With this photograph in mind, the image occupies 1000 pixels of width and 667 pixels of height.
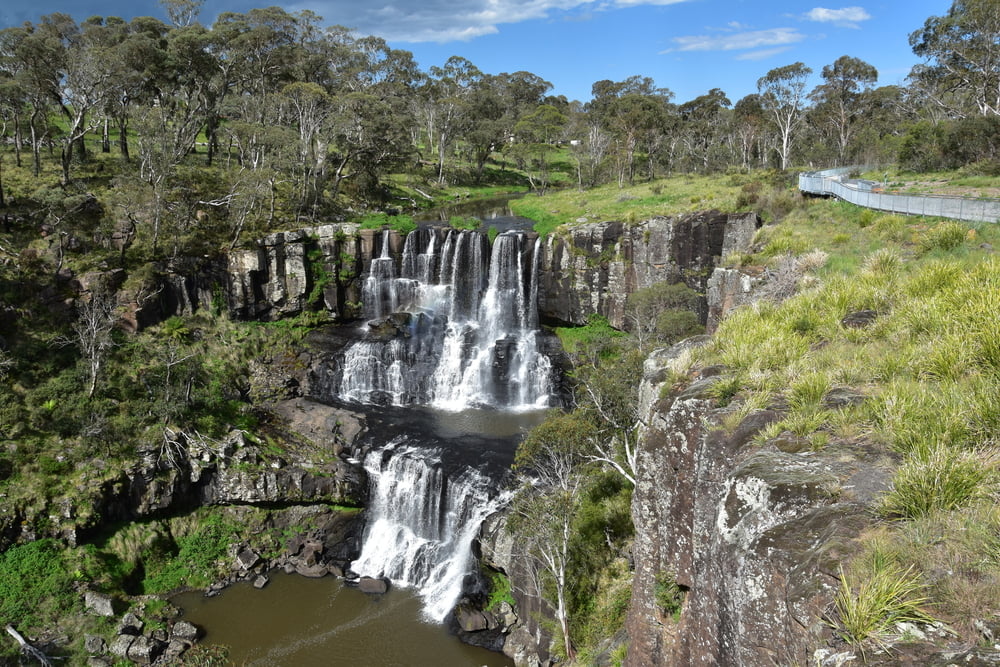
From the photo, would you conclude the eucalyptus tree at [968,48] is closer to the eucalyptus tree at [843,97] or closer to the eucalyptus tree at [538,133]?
the eucalyptus tree at [843,97]

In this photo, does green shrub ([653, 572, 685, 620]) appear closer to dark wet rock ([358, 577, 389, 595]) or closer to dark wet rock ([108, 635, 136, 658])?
dark wet rock ([358, 577, 389, 595])

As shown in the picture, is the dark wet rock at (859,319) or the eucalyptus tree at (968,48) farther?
the eucalyptus tree at (968,48)

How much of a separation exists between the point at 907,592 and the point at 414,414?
91.4 feet

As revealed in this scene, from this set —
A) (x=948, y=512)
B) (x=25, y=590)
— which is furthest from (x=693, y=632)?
(x=25, y=590)

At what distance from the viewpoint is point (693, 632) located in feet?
28.6

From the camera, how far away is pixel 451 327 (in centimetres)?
3541

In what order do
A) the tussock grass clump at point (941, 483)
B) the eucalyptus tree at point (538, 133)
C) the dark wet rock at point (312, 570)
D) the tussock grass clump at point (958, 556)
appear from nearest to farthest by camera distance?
the tussock grass clump at point (958, 556) → the tussock grass clump at point (941, 483) → the dark wet rock at point (312, 570) → the eucalyptus tree at point (538, 133)

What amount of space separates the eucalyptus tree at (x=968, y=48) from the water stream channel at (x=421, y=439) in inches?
1306

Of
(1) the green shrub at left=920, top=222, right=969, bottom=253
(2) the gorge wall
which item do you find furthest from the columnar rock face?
(1) the green shrub at left=920, top=222, right=969, bottom=253

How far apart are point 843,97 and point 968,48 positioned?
27567mm

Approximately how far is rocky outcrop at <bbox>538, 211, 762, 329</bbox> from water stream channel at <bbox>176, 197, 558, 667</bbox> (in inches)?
63.1

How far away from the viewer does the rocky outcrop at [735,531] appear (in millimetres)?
5984

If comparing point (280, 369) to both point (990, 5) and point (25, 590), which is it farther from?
point (990, 5)

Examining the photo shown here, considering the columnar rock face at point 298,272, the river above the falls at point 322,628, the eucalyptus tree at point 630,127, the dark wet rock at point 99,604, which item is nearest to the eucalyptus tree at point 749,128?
the eucalyptus tree at point 630,127
